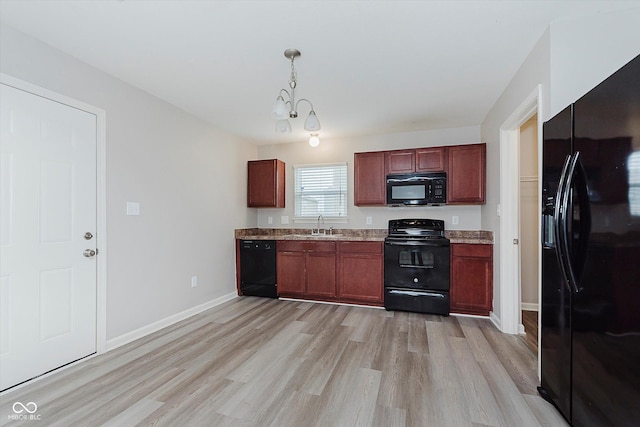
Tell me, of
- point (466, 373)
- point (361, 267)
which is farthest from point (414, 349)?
point (361, 267)

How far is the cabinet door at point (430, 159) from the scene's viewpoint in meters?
3.85

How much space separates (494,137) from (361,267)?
→ 2.25 meters

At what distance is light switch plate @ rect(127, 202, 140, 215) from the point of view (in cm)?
279

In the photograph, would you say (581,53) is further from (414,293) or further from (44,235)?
(44,235)

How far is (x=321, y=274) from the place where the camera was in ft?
13.3

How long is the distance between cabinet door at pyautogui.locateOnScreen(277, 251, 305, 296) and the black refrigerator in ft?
9.57

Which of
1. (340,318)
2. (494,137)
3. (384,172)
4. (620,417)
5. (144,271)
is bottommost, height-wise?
(340,318)

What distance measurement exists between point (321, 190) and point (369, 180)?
95cm

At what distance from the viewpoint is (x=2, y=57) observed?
6.33ft

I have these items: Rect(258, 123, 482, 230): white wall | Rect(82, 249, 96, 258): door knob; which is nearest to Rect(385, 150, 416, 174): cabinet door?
Rect(258, 123, 482, 230): white wall

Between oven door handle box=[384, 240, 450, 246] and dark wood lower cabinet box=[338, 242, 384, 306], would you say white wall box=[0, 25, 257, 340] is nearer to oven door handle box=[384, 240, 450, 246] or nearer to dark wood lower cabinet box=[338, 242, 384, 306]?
dark wood lower cabinet box=[338, 242, 384, 306]

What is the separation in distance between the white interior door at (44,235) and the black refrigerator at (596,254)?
134 inches

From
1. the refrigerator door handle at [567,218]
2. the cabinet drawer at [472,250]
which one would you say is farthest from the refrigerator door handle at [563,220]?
the cabinet drawer at [472,250]

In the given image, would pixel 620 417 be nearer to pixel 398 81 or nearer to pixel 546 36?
pixel 546 36
